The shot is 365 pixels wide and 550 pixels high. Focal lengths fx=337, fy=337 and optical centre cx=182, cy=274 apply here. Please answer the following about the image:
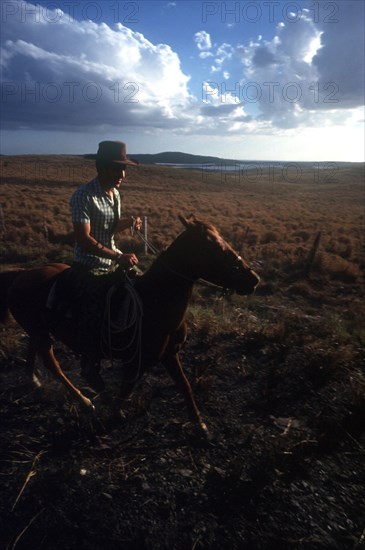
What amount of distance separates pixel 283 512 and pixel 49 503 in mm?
1989

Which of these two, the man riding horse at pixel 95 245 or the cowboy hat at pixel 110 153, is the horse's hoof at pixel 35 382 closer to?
the man riding horse at pixel 95 245

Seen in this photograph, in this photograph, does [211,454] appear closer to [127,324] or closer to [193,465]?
[193,465]

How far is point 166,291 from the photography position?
3521mm

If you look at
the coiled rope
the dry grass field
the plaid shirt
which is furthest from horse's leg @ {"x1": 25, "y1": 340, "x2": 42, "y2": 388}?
the plaid shirt

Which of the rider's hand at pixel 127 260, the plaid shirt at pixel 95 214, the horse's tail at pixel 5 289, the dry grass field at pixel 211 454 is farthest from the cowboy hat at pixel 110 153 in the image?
the dry grass field at pixel 211 454

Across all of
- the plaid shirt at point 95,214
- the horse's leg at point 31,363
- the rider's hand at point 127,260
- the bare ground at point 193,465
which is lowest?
the bare ground at point 193,465

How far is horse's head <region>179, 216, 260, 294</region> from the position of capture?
3.32m

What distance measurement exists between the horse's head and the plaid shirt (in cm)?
91

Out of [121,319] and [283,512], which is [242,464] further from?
[121,319]

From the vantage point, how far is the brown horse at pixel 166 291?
3.34 metres

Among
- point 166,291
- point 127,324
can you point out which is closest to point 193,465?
point 127,324

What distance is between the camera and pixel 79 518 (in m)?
2.75

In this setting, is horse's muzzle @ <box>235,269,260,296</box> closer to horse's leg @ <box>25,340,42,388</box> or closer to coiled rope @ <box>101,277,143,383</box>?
Answer: coiled rope @ <box>101,277,143,383</box>

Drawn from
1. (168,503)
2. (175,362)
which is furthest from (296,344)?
(168,503)
